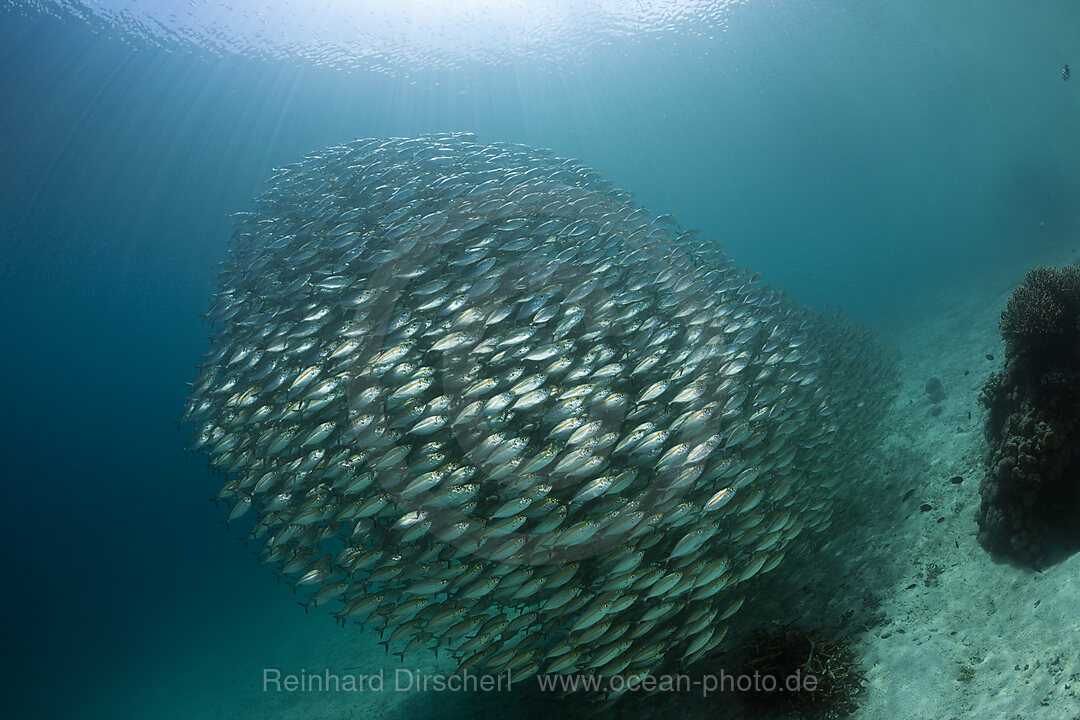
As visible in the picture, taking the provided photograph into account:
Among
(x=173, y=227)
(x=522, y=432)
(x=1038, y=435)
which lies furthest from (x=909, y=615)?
(x=173, y=227)

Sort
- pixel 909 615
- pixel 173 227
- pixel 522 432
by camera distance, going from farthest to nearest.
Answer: pixel 173 227 < pixel 522 432 < pixel 909 615

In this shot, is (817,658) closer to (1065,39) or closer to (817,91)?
(1065,39)

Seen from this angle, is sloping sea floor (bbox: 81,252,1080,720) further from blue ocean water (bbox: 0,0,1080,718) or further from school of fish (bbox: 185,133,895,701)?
blue ocean water (bbox: 0,0,1080,718)

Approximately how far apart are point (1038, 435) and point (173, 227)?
157ft

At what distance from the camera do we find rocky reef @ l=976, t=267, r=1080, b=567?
16.0ft

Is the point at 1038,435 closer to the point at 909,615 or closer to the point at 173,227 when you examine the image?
the point at 909,615

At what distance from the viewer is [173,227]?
122 ft

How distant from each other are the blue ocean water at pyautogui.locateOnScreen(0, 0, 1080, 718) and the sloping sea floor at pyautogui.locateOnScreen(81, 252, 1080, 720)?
23.5ft

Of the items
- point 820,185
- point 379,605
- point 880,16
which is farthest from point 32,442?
point 820,185

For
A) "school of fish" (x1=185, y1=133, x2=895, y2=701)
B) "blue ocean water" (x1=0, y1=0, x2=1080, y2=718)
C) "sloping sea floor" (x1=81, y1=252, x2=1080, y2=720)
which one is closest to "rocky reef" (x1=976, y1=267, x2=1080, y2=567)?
"sloping sea floor" (x1=81, y1=252, x2=1080, y2=720)

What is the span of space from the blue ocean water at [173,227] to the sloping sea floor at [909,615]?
23.5ft

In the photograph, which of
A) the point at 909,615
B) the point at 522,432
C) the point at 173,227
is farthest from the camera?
the point at 173,227

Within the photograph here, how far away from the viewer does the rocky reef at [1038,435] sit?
489 centimetres

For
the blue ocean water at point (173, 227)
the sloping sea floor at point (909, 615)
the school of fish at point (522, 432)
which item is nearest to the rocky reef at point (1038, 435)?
the sloping sea floor at point (909, 615)
